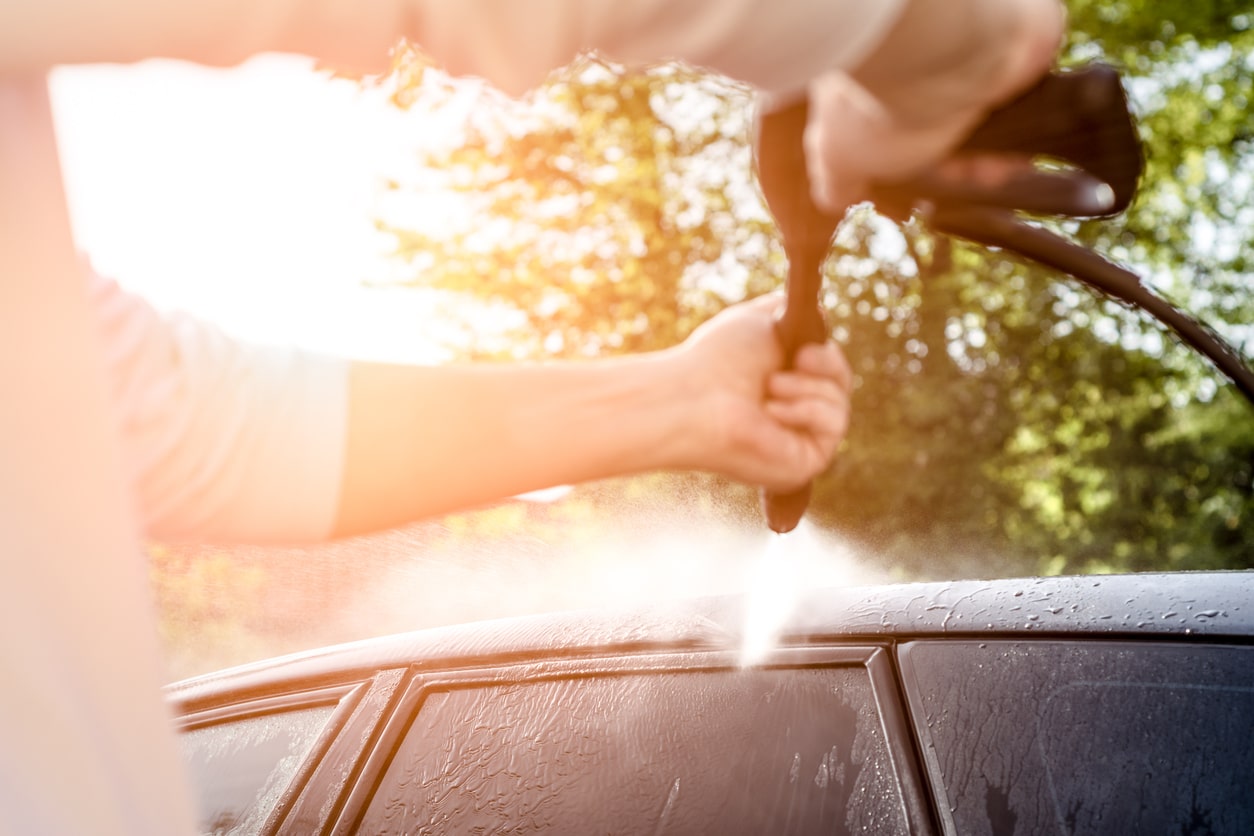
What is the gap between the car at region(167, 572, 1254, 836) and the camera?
4.97 ft

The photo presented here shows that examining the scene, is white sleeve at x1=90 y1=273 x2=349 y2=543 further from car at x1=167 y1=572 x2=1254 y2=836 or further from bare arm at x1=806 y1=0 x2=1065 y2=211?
car at x1=167 y1=572 x2=1254 y2=836

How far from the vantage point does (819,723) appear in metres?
1.76

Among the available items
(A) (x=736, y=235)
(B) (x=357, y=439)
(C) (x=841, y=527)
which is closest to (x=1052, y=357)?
(C) (x=841, y=527)

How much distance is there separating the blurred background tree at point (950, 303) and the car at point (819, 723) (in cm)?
759

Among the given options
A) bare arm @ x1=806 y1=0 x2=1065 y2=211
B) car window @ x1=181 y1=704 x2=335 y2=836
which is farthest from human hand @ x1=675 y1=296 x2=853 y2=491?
car window @ x1=181 y1=704 x2=335 y2=836

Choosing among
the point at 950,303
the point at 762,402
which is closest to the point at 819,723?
the point at 762,402

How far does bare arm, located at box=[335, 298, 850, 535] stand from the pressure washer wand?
0.07 ft

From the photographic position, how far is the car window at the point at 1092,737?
1448 mm

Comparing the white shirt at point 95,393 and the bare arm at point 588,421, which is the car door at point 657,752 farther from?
the white shirt at point 95,393

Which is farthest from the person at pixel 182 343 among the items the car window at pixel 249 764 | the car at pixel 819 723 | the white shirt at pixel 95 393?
the car window at pixel 249 764

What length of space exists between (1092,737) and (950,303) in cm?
959

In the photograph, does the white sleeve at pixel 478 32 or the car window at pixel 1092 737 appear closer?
the white sleeve at pixel 478 32

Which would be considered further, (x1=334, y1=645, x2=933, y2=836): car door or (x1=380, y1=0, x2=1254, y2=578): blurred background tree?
(x1=380, y1=0, x2=1254, y2=578): blurred background tree

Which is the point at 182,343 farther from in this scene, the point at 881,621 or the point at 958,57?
the point at 881,621
